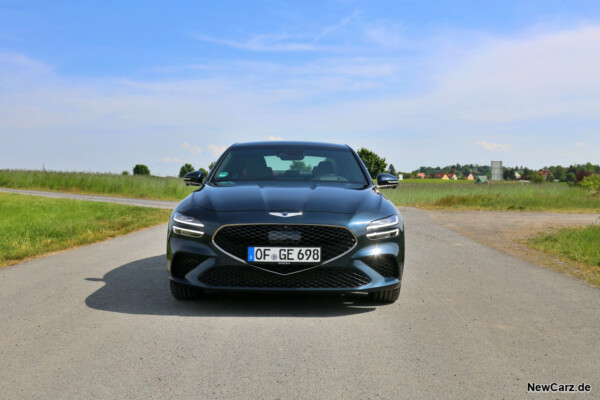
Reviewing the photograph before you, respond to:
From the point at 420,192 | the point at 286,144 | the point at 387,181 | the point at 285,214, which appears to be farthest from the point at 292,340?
the point at 420,192

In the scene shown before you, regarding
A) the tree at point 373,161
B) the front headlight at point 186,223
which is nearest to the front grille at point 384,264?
the front headlight at point 186,223

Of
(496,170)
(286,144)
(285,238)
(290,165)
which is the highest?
(496,170)

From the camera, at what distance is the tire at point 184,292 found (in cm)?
522

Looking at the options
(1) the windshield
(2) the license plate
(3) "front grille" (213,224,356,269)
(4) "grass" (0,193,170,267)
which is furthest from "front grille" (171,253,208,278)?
(4) "grass" (0,193,170,267)

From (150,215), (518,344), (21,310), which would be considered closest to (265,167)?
(21,310)

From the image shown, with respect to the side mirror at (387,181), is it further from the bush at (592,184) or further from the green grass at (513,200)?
the bush at (592,184)

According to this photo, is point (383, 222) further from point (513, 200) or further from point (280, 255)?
point (513, 200)

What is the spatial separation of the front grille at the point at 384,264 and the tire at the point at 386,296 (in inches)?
10.6

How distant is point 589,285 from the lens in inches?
267

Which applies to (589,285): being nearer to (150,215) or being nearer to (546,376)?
(546,376)

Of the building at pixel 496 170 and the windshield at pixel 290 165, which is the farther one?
the building at pixel 496 170

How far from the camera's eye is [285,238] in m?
4.83

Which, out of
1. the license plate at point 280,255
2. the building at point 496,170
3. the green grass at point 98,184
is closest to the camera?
the license plate at point 280,255

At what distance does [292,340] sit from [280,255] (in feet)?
2.81
